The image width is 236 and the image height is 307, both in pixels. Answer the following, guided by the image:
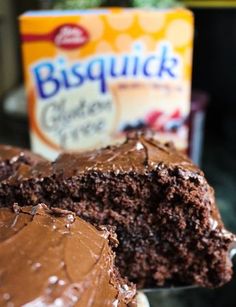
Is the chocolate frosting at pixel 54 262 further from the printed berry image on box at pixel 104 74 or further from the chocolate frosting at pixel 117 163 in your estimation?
the printed berry image on box at pixel 104 74

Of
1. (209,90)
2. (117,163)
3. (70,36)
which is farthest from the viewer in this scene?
(209,90)

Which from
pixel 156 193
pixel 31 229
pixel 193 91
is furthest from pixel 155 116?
pixel 31 229

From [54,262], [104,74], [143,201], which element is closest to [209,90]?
[104,74]

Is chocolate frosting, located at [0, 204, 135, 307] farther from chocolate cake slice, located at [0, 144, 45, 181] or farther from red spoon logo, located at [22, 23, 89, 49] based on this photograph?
red spoon logo, located at [22, 23, 89, 49]

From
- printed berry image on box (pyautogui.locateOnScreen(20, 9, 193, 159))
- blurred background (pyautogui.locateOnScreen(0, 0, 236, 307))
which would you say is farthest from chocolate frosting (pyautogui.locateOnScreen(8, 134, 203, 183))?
blurred background (pyautogui.locateOnScreen(0, 0, 236, 307))

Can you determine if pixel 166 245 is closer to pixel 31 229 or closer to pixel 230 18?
pixel 31 229

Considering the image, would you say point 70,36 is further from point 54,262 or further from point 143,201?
point 54,262
